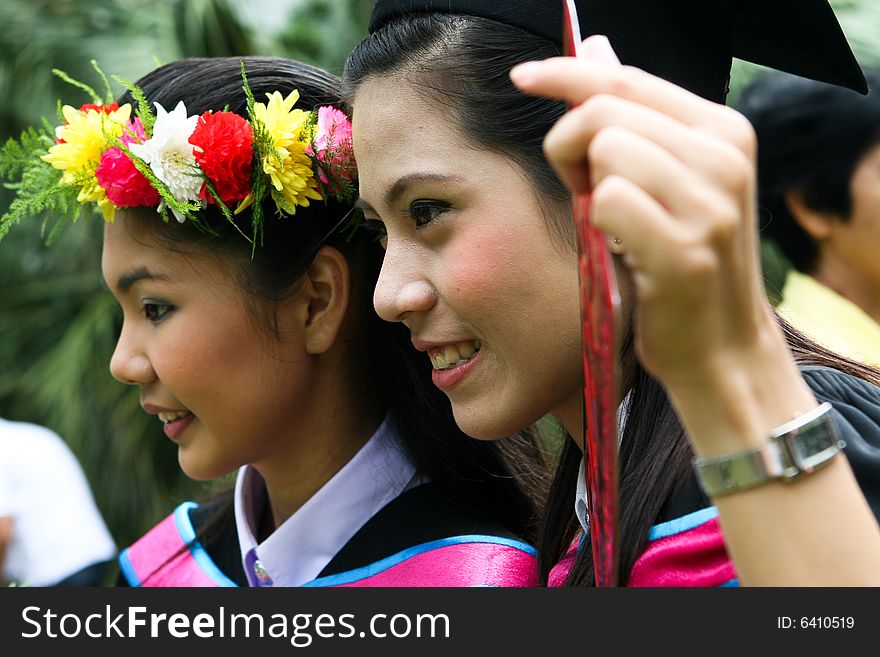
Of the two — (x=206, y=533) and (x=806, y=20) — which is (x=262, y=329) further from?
(x=806, y=20)

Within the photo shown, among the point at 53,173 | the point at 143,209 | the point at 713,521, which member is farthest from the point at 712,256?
the point at 53,173

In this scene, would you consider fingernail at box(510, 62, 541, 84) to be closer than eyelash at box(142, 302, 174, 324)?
Yes

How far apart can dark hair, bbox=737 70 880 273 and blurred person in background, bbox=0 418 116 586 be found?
190 centimetres

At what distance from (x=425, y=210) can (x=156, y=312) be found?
0.71 meters

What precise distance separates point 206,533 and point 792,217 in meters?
1.83

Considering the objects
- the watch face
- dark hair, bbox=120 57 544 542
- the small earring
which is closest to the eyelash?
dark hair, bbox=120 57 544 542

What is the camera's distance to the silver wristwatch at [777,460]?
94 centimetres

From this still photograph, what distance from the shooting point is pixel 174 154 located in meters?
2.00

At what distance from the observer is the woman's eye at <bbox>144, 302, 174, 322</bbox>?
2.06 meters

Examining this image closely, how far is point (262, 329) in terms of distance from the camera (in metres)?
2.06

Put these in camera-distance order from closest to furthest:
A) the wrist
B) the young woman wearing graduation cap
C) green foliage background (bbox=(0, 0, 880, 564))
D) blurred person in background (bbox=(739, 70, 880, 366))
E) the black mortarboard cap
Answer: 1. the wrist
2. the young woman wearing graduation cap
3. the black mortarboard cap
4. blurred person in background (bbox=(739, 70, 880, 366))
5. green foliage background (bbox=(0, 0, 880, 564))

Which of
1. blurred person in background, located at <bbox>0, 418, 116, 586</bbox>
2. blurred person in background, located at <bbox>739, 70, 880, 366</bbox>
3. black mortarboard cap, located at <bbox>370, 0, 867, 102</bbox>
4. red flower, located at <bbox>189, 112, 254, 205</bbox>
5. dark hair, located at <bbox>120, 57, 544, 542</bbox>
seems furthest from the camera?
blurred person in background, located at <bbox>739, 70, 880, 366</bbox>

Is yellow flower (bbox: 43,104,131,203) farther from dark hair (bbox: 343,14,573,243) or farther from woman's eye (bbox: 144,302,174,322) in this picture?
dark hair (bbox: 343,14,573,243)

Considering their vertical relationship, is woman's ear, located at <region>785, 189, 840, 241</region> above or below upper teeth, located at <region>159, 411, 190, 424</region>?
above
